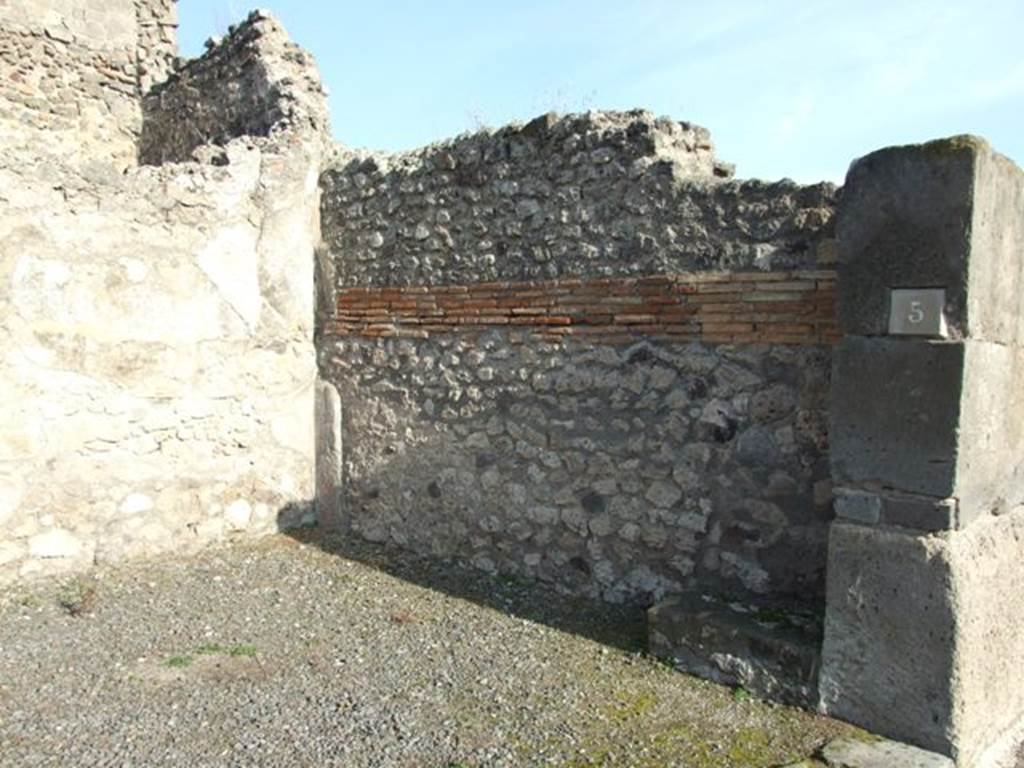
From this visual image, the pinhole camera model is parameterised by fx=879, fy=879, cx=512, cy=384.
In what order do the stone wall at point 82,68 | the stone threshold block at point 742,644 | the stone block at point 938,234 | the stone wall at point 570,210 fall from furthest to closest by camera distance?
the stone wall at point 82,68
the stone wall at point 570,210
the stone threshold block at point 742,644
the stone block at point 938,234

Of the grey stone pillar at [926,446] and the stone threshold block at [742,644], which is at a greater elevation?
the grey stone pillar at [926,446]

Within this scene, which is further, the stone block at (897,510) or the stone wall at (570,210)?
the stone wall at (570,210)

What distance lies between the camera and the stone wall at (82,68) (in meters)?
7.45

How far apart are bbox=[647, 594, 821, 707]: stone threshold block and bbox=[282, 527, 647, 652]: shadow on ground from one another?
26 cm

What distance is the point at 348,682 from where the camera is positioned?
3770 mm

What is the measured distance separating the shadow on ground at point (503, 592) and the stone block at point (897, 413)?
1433mm

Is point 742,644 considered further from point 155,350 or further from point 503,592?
point 155,350

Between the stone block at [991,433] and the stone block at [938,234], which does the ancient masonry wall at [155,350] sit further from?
the stone block at [991,433]

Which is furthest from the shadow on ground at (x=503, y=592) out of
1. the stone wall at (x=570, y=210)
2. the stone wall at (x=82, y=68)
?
the stone wall at (x=82, y=68)

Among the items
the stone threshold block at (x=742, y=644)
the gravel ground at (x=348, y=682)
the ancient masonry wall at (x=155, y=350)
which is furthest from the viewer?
the ancient masonry wall at (x=155, y=350)

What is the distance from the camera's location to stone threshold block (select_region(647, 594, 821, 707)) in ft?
11.4

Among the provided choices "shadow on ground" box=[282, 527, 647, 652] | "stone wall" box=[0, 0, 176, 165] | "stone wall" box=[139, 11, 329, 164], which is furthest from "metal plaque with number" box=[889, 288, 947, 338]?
"stone wall" box=[0, 0, 176, 165]

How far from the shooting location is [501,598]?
483cm

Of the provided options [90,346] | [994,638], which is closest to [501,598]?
[994,638]
